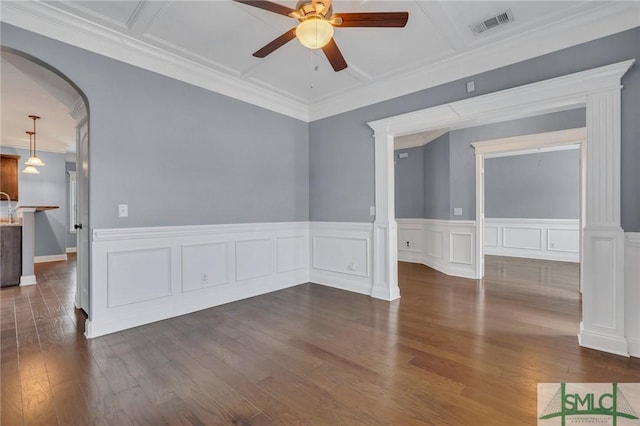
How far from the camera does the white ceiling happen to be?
2.54 metres

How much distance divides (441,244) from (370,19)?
4765mm

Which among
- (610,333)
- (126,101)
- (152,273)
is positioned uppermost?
(126,101)

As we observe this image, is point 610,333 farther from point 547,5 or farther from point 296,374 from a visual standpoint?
point 547,5

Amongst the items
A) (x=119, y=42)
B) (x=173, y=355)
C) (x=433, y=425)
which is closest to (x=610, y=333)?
(x=433, y=425)

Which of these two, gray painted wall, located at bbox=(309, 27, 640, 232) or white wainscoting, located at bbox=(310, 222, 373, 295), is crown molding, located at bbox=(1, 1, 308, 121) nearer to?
gray painted wall, located at bbox=(309, 27, 640, 232)

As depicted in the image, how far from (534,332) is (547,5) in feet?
9.99

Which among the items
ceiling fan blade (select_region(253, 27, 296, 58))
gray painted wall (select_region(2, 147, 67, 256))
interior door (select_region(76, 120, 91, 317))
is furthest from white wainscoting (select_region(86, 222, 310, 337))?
gray painted wall (select_region(2, 147, 67, 256))

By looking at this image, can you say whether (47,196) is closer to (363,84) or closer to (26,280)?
(26,280)

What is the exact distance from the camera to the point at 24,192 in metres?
7.17

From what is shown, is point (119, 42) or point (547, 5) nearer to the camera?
point (547, 5)

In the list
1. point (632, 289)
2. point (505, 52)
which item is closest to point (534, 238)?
point (632, 289)

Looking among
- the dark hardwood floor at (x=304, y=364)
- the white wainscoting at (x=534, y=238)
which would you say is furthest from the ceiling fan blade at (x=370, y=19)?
the white wainscoting at (x=534, y=238)

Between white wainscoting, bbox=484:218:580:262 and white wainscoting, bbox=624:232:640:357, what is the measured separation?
213 inches

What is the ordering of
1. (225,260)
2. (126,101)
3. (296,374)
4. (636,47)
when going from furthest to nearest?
1. (225,260)
2. (126,101)
3. (636,47)
4. (296,374)
